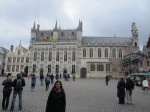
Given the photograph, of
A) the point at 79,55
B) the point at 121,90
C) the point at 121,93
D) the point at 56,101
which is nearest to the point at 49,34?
the point at 79,55

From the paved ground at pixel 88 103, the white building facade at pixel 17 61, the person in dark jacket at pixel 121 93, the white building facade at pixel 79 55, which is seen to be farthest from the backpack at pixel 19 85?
the white building facade at pixel 17 61

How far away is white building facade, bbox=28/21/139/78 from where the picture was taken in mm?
59906

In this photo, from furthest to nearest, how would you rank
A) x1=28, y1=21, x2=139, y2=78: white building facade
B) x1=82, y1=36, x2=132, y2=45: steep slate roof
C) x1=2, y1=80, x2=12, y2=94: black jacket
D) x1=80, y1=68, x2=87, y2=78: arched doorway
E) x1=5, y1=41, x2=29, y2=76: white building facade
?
x1=5, y1=41, x2=29, y2=76: white building facade < x1=82, y1=36, x2=132, y2=45: steep slate roof < x1=80, y1=68, x2=87, y2=78: arched doorway < x1=28, y1=21, x2=139, y2=78: white building facade < x1=2, y1=80, x2=12, y2=94: black jacket

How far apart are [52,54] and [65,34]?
10170 millimetres

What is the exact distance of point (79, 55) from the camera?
61.5 metres

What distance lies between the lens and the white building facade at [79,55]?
59.9 m

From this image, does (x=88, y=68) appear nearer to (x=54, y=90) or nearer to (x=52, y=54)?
(x=52, y=54)

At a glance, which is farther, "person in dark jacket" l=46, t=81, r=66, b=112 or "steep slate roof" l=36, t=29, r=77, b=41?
"steep slate roof" l=36, t=29, r=77, b=41

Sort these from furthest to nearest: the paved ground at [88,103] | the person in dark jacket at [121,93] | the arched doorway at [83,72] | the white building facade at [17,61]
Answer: the white building facade at [17,61] < the arched doorway at [83,72] < the person in dark jacket at [121,93] < the paved ground at [88,103]

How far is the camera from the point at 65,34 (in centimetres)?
6650

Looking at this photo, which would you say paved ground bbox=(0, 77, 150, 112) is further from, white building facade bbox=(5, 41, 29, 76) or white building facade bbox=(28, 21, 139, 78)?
white building facade bbox=(5, 41, 29, 76)

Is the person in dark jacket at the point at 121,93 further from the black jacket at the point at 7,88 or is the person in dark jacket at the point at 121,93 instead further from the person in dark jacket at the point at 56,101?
the person in dark jacket at the point at 56,101

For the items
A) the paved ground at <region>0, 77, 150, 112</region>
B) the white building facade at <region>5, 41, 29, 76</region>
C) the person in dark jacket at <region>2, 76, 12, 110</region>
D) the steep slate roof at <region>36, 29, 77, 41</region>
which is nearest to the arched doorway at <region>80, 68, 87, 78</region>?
the steep slate roof at <region>36, 29, 77, 41</region>

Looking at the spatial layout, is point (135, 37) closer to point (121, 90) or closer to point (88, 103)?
point (121, 90)
